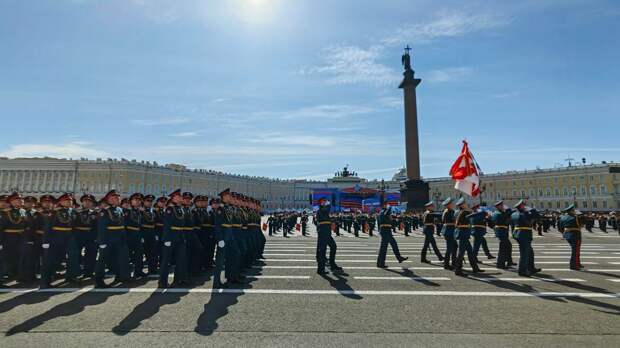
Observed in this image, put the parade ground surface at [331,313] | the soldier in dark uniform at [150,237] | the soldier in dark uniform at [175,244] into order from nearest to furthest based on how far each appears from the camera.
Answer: the parade ground surface at [331,313], the soldier in dark uniform at [175,244], the soldier in dark uniform at [150,237]

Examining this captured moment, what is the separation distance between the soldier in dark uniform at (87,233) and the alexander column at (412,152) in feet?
104

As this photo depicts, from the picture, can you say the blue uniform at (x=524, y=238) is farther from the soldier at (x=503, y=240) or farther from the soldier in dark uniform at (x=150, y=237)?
the soldier in dark uniform at (x=150, y=237)

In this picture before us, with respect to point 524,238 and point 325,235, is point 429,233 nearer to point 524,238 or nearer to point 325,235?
point 524,238

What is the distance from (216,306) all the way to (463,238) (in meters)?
6.25

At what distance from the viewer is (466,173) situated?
1544 centimetres

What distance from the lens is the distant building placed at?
83.6 metres

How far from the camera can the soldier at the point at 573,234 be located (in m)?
9.51

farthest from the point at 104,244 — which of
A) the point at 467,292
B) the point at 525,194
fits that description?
the point at 525,194

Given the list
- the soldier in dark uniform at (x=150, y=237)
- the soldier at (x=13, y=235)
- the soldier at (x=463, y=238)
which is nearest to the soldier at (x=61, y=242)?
the soldier at (x=13, y=235)

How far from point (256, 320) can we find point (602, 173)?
332 ft

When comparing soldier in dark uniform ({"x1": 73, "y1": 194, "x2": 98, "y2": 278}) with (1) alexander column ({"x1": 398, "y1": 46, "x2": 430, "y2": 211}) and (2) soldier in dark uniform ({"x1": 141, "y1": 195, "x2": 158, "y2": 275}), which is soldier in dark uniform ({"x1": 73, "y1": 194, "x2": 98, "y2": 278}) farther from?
(1) alexander column ({"x1": 398, "y1": 46, "x2": 430, "y2": 211})

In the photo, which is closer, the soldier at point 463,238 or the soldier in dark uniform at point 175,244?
the soldier in dark uniform at point 175,244

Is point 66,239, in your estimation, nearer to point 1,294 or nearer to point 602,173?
point 1,294

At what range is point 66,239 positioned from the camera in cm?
798
